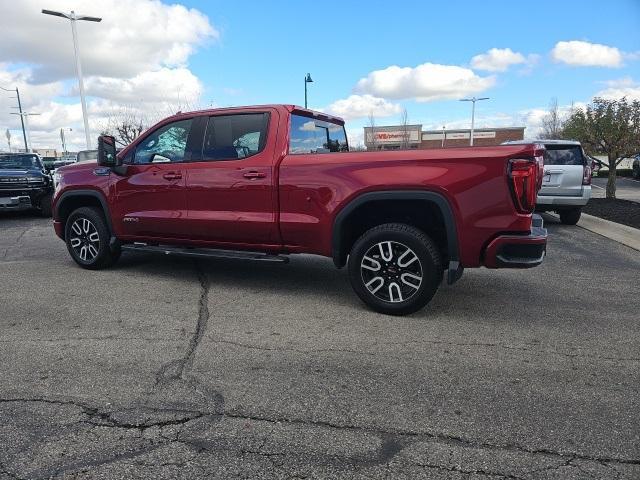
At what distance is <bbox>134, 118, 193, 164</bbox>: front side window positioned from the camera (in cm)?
571

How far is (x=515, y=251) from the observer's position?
4.27 meters

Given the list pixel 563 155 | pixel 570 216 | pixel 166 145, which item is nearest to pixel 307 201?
pixel 166 145

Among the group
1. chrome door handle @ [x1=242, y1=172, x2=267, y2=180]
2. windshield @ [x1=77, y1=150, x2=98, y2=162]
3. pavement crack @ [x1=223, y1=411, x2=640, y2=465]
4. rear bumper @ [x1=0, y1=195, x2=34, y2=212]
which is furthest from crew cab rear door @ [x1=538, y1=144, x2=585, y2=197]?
windshield @ [x1=77, y1=150, x2=98, y2=162]

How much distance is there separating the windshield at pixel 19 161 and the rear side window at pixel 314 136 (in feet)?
32.3

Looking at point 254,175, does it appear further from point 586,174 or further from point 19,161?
point 19,161

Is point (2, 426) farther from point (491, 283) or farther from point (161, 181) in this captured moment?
point (491, 283)

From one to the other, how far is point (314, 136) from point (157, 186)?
1.84 metres

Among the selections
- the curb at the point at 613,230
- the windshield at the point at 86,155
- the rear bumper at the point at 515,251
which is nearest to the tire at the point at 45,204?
the windshield at the point at 86,155

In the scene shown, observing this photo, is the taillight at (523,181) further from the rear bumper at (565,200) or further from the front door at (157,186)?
the rear bumper at (565,200)

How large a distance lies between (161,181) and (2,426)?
3337mm

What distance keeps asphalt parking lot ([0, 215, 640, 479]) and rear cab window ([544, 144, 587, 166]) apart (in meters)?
4.92

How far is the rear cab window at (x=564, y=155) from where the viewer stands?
10.1 metres

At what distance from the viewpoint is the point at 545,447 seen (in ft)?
8.63

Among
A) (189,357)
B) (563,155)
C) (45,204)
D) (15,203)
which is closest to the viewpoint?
(189,357)
